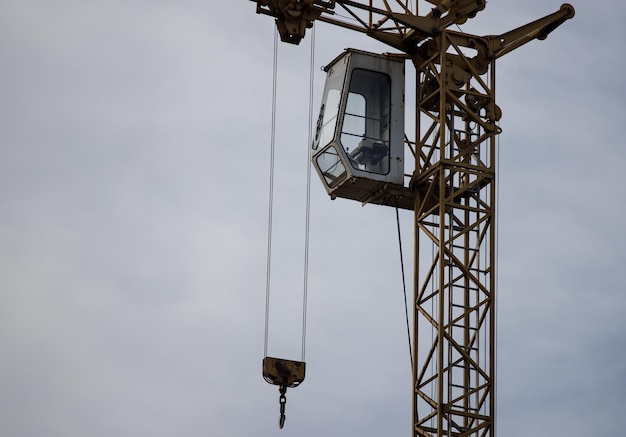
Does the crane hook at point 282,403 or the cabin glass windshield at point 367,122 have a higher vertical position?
the cabin glass windshield at point 367,122

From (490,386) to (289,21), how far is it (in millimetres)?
8541

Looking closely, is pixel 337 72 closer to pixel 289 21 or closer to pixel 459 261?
pixel 289 21

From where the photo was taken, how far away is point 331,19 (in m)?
40.3

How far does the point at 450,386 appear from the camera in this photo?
3938cm

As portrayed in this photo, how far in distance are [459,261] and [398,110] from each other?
11.6 feet

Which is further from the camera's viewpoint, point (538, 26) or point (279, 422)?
point (538, 26)

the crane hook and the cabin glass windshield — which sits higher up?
the cabin glass windshield

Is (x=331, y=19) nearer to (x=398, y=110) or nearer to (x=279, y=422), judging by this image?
(x=398, y=110)

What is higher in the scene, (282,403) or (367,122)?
(367,122)

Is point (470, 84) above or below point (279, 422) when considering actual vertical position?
above

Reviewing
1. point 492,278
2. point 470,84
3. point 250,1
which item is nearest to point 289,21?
point 250,1

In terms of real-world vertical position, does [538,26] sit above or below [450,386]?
above

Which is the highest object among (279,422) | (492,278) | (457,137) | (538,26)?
(538,26)

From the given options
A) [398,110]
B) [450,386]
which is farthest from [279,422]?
[398,110]
